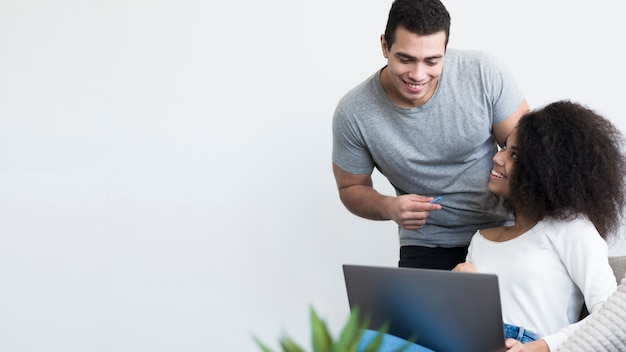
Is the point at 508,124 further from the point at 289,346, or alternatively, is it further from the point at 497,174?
Answer: the point at 289,346

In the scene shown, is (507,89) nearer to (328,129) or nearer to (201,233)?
(328,129)

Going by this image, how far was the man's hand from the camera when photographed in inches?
86.2

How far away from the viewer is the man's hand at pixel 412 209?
2.19 m

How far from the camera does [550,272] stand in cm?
196

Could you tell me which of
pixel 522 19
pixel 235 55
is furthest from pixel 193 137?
pixel 522 19

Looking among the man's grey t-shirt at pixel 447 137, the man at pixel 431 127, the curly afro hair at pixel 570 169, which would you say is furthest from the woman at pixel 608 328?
the man's grey t-shirt at pixel 447 137

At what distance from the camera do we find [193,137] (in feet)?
10.7

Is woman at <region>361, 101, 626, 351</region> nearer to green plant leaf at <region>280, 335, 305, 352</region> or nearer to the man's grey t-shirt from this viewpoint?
the man's grey t-shirt

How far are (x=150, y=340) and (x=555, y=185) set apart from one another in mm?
1834

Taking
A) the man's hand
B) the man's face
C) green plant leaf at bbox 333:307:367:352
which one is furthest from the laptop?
green plant leaf at bbox 333:307:367:352

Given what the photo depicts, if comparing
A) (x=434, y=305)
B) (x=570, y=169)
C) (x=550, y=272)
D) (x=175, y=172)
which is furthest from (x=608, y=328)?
(x=175, y=172)

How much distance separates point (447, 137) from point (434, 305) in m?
0.75

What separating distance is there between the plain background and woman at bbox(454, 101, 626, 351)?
1.13 m

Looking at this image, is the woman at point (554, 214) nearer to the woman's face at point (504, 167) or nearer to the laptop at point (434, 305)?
the woman's face at point (504, 167)
